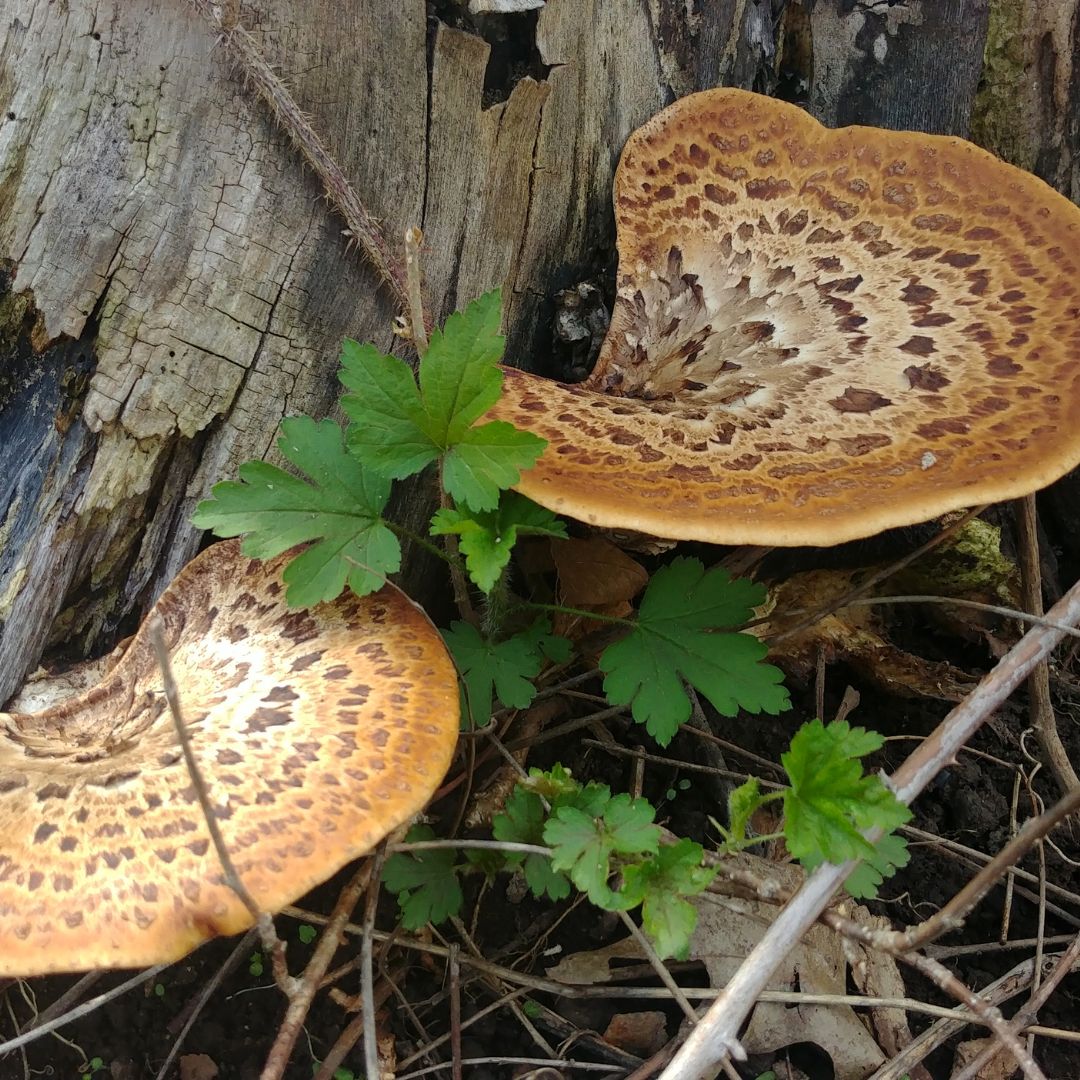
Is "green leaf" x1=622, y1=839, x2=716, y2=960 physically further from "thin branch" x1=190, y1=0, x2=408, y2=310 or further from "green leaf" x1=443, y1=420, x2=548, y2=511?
"thin branch" x1=190, y1=0, x2=408, y2=310

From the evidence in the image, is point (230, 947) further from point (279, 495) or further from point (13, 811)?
point (279, 495)

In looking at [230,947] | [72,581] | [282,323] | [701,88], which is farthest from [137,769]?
[701,88]

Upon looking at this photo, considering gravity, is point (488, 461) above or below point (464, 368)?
below

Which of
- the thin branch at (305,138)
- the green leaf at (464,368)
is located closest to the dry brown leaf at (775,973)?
the green leaf at (464,368)

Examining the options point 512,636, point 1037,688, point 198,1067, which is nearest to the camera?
point 198,1067

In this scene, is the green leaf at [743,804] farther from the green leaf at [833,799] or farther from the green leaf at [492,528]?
the green leaf at [492,528]

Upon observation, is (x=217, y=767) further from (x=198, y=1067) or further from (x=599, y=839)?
(x=198, y=1067)

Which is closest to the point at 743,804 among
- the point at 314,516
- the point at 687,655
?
the point at 687,655
